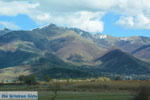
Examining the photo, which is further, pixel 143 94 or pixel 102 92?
pixel 102 92

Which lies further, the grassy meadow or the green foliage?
the grassy meadow

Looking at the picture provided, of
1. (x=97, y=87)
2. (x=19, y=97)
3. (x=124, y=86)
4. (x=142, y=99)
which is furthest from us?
(x=97, y=87)

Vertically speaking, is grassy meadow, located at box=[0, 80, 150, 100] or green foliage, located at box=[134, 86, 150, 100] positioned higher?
green foliage, located at box=[134, 86, 150, 100]

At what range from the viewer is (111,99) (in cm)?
10906

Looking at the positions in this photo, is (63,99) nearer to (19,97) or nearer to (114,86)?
(19,97)

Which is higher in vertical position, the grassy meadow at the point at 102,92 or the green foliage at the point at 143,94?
the green foliage at the point at 143,94

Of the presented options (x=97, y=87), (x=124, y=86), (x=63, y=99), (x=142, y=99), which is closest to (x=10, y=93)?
(x=142, y=99)

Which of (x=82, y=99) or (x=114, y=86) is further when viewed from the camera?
(x=114, y=86)

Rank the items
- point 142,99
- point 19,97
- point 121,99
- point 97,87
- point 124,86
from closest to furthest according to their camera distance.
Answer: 1. point 19,97
2. point 142,99
3. point 121,99
4. point 124,86
5. point 97,87

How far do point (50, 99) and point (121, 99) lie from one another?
88.7 feet

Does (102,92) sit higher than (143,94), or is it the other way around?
(143,94)

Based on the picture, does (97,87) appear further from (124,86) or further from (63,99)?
(63,99)

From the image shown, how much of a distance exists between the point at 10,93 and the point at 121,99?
53.3 metres

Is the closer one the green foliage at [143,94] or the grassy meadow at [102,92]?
the green foliage at [143,94]
